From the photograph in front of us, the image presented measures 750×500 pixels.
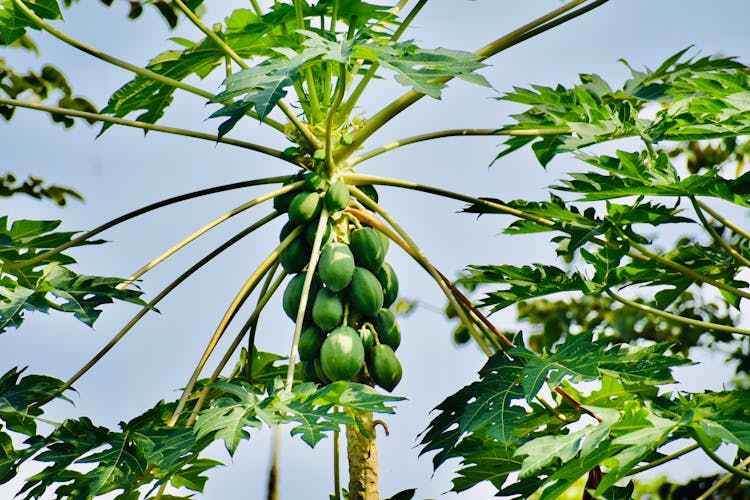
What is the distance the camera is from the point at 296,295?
2.63 metres

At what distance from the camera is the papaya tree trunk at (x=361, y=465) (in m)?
2.52

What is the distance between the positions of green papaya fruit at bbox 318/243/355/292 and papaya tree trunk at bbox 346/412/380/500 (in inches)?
13.2

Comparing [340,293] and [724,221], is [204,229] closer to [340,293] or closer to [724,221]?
[340,293]

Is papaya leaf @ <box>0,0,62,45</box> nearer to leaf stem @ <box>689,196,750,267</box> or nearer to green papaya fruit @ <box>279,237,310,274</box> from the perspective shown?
green papaya fruit @ <box>279,237,310,274</box>

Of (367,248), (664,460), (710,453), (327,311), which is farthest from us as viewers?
(367,248)

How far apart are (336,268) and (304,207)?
0.21m

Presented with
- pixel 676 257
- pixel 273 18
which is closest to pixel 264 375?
pixel 273 18

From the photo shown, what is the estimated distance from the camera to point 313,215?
8.83 feet

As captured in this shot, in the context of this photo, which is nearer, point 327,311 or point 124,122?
point 327,311

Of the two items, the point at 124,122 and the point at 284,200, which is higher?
the point at 124,122

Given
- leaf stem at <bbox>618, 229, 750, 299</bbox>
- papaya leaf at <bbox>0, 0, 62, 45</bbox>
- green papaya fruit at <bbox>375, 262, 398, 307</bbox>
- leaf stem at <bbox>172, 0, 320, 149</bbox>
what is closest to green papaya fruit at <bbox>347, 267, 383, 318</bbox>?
green papaya fruit at <bbox>375, 262, 398, 307</bbox>

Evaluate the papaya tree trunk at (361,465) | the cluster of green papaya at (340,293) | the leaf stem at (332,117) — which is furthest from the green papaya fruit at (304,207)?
the papaya tree trunk at (361,465)

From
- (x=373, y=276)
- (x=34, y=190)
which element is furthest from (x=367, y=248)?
(x=34, y=190)

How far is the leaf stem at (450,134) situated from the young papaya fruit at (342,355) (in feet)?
1.94
